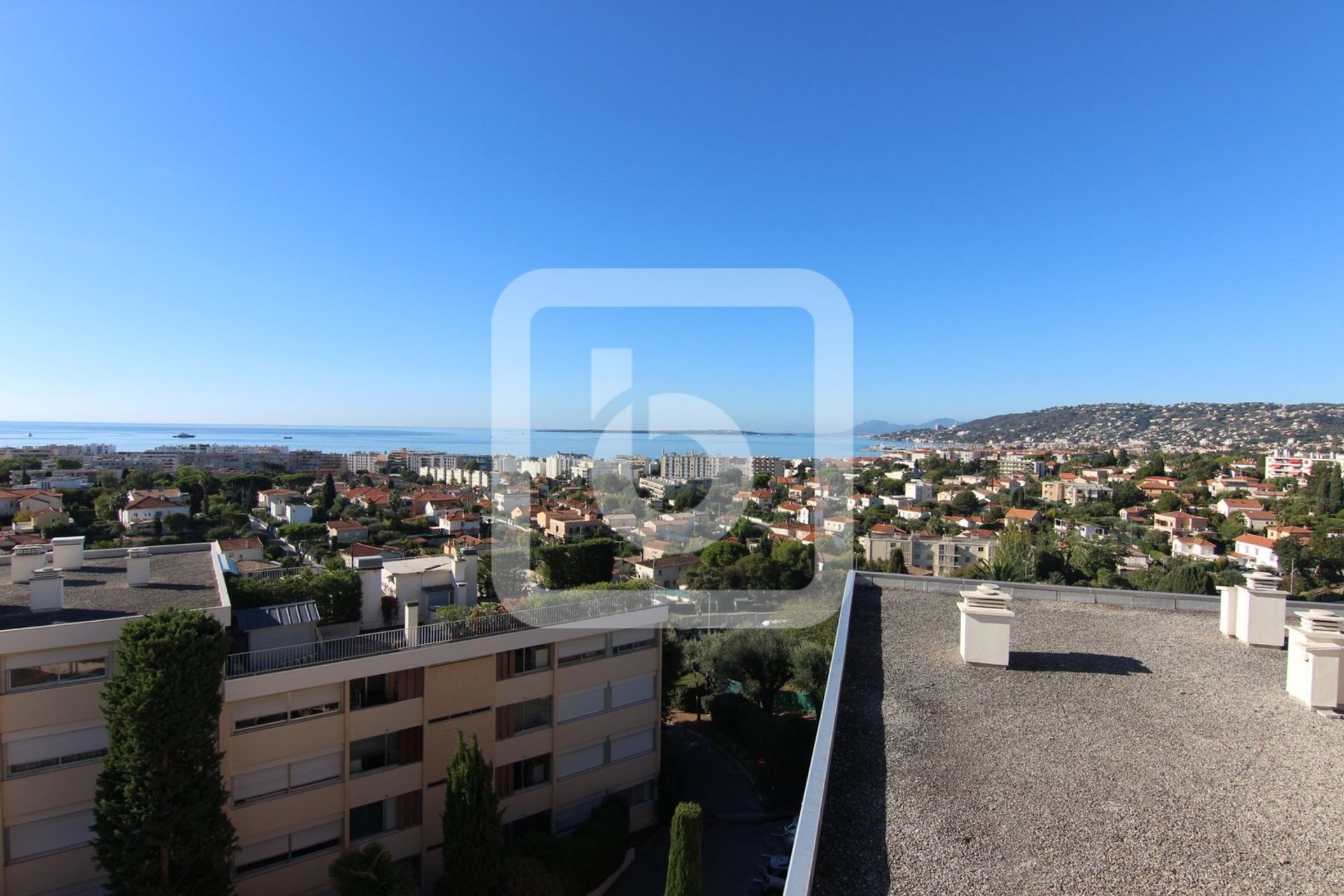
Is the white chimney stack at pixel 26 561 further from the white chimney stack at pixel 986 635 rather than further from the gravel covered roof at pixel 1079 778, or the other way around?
the white chimney stack at pixel 986 635

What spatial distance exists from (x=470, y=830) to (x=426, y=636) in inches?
65.9

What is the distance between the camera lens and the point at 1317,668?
8.48 ft

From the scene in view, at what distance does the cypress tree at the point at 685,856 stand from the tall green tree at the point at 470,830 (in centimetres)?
138

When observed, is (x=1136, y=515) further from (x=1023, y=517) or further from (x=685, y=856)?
(x=685, y=856)

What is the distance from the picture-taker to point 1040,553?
20.0 m

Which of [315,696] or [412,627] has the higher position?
[412,627]

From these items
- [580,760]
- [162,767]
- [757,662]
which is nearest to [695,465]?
[757,662]

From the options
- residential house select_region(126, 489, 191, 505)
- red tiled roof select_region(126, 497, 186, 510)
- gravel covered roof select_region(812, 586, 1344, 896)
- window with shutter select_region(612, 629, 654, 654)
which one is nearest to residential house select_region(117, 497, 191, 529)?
red tiled roof select_region(126, 497, 186, 510)

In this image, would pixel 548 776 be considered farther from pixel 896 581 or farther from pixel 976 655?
pixel 976 655

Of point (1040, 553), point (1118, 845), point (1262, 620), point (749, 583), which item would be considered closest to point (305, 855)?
point (1118, 845)

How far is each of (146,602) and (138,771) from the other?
6.07 feet

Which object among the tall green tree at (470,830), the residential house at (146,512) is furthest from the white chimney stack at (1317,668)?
the residential house at (146,512)

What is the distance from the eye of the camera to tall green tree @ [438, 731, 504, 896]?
16.4 feet

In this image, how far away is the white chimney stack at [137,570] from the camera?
6070 mm
